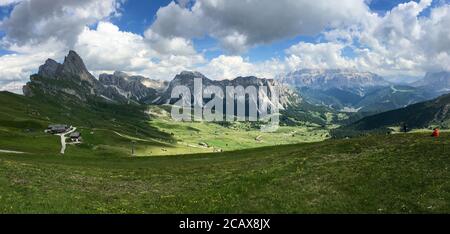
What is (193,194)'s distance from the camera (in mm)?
44844

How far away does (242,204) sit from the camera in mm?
37812

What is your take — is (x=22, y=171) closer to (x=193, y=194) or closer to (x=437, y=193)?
(x=193, y=194)

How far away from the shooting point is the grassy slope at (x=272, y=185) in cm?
3616

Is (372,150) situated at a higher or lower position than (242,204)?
higher

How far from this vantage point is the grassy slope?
3616 cm

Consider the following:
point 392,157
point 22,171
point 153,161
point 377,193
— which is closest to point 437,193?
point 377,193

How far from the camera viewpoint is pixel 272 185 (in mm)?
44469
